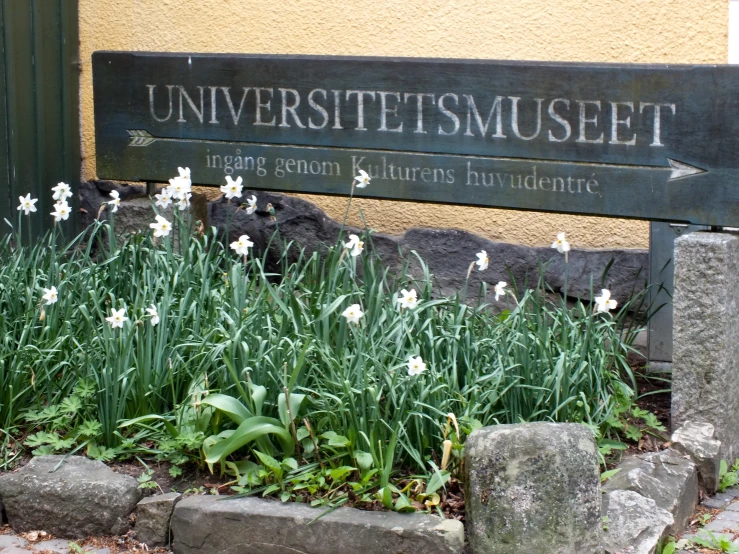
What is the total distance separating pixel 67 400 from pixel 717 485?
7.69 ft

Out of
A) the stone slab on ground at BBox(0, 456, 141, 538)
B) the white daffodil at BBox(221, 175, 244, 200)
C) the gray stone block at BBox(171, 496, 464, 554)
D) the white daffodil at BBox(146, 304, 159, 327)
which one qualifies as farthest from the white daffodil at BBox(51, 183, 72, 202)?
the gray stone block at BBox(171, 496, 464, 554)

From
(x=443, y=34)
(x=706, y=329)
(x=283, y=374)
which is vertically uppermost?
(x=443, y=34)

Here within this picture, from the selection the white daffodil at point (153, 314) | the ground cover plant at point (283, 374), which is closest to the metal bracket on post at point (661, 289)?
the ground cover plant at point (283, 374)

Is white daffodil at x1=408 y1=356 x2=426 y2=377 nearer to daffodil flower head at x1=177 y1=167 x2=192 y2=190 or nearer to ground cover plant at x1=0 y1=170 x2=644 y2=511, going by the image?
ground cover plant at x1=0 y1=170 x2=644 y2=511

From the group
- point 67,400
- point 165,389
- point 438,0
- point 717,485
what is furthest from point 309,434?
point 438,0

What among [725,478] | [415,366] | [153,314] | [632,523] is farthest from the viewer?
[725,478]

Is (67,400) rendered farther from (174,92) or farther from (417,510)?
(174,92)

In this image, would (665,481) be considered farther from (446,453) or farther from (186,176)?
(186,176)

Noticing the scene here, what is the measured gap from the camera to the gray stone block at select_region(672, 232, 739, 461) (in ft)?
12.0

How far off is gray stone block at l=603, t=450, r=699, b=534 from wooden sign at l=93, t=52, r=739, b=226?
2.99ft

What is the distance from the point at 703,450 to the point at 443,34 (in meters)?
2.38

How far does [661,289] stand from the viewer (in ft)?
14.5

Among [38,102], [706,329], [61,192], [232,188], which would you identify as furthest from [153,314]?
[38,102]

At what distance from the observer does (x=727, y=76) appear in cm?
367
